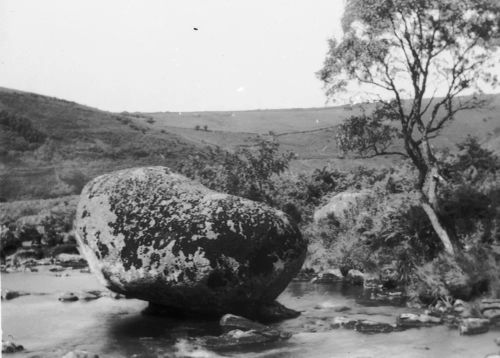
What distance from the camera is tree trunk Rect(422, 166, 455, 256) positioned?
2399 centimetres

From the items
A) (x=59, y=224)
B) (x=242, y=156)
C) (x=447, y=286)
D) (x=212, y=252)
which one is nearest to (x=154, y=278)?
(x=212, y=252)

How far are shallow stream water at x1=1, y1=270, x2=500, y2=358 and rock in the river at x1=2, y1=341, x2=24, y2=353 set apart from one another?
0.71 ft

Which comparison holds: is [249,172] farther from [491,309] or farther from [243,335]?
[243,335]

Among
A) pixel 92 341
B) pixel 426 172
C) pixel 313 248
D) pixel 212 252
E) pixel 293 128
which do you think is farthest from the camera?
pixel 293 128

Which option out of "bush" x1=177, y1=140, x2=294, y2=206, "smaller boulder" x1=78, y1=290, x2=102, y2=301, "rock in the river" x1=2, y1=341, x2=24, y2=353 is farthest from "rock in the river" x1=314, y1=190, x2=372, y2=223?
"rock in the river" x1=2, y1=341, x2=24, y2=353

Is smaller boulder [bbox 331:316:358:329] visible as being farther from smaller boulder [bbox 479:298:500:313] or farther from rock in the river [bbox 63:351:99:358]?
rock in the river [bbox 63:351:99:358]

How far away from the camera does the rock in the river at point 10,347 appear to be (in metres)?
15.5

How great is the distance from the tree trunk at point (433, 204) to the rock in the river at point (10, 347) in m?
14.5

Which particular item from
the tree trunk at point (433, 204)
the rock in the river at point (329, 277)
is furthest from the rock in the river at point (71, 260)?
the tree trunk at point (433, 204)

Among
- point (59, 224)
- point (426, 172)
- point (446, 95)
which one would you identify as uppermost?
point (446, 95)

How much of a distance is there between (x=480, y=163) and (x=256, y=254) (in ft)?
57.1

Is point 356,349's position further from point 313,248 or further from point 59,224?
point 59,224

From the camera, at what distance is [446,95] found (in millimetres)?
27391

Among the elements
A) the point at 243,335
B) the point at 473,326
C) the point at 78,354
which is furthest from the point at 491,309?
the point at 78,354
